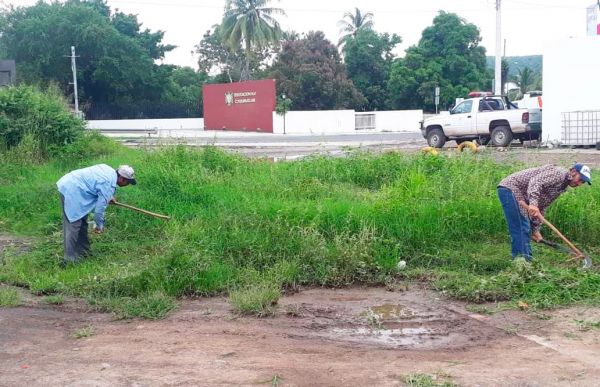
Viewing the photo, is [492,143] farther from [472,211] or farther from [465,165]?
[472,211]

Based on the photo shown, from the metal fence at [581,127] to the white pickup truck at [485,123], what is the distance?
87cm

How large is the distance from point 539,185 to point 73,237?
5557mm

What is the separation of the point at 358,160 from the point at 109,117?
144ft

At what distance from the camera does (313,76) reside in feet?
163

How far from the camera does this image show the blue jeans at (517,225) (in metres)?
7.83

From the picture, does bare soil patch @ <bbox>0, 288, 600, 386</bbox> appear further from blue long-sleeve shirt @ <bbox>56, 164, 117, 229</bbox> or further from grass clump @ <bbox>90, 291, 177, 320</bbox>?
blue long-sleeve shirt @ <bbox>56, 164, 117, 229</bbox>

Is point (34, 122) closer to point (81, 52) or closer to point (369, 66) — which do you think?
point (81, 52)

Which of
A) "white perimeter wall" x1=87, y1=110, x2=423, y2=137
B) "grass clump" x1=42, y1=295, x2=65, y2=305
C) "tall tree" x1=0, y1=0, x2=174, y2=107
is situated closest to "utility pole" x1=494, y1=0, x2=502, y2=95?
"white perimeter wall" x1=87, y1=110, x2=423, y2=137

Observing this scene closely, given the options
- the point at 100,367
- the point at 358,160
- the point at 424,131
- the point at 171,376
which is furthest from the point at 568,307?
the point at 424,131

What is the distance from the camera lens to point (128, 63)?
50.0 meters

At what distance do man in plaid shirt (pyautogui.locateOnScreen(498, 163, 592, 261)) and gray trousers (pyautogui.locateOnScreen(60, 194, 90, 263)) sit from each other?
16.8 ft

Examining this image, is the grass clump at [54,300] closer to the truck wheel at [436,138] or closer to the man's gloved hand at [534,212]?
the man's gloved hand at [534,212]

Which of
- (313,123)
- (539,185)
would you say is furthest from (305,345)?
(313,123)

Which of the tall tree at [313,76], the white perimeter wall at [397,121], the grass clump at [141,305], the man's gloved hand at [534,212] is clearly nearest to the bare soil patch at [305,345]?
the grass clump at [141,305]
